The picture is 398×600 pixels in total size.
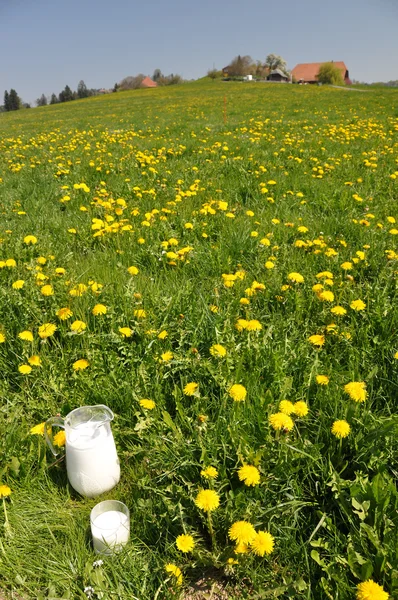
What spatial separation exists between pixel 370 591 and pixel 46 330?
200 cm

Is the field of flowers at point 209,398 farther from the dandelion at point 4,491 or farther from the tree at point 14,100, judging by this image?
the tree at point 14,100

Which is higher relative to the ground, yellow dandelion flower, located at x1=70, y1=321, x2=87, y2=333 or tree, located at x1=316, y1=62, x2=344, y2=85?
tree, located at x1=316, y1=62, x2=344, y2=85

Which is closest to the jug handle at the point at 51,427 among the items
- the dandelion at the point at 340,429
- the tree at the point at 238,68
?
the dandelion at the point at 340,429

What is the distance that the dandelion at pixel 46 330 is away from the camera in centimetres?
241

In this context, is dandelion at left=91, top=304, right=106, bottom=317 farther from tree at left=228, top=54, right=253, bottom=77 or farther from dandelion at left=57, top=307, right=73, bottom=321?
tree at left=228, top=54, right=253, bottom=77

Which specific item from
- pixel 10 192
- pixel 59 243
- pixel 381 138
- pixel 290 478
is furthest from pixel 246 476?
pixel 381 138

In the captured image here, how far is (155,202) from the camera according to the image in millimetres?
4812

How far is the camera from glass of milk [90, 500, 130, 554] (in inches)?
61.5

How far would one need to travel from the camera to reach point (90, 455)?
5.79 ft

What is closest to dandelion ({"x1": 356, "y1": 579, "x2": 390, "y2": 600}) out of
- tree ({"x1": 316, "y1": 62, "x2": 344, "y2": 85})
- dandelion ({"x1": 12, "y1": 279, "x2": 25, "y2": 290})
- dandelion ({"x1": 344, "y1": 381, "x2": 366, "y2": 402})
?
dandelion ({"x1": 344, "y1": 381, "x2": 366, "y2": 402})

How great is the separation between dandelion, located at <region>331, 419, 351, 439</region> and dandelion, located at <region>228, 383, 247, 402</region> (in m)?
0.41

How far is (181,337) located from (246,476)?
→ 0.98m

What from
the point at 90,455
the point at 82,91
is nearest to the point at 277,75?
the point at 82,91

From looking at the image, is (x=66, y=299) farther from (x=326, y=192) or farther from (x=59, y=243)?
(x=326, y=192)
